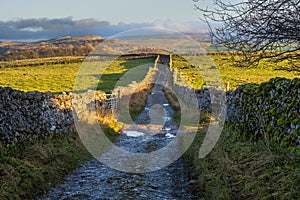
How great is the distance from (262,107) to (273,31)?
366 centimetres

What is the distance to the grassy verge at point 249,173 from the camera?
236 inches

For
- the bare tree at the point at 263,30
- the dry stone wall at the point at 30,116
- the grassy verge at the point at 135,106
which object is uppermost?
the bare tree at the point at 263,30

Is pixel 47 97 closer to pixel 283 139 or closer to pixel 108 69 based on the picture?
pixel 283 139

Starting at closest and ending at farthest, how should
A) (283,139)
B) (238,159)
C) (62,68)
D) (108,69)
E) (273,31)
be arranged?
1. (273,31)
2. (283,139)
3. (238,159)
4. (62,68)
5. (108,69)

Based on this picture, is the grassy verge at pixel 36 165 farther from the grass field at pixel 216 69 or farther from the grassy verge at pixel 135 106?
the grass field at pixel 216 69

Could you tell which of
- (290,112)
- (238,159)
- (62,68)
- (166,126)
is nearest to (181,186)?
(238,159)

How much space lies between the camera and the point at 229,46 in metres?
7.20

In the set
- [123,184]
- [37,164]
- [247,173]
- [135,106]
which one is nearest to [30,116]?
[37,164]

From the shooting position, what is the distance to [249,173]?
23.3 feet

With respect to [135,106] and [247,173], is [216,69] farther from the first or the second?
[247,173]

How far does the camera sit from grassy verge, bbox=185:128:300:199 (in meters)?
5.99

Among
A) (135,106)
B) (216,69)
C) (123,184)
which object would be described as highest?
(216,69)

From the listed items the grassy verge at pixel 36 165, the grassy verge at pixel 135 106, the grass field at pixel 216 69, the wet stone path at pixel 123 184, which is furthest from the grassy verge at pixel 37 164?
the grass field at pixel 216 69

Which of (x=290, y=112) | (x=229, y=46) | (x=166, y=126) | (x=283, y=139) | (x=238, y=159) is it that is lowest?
(x=166, y=126)
